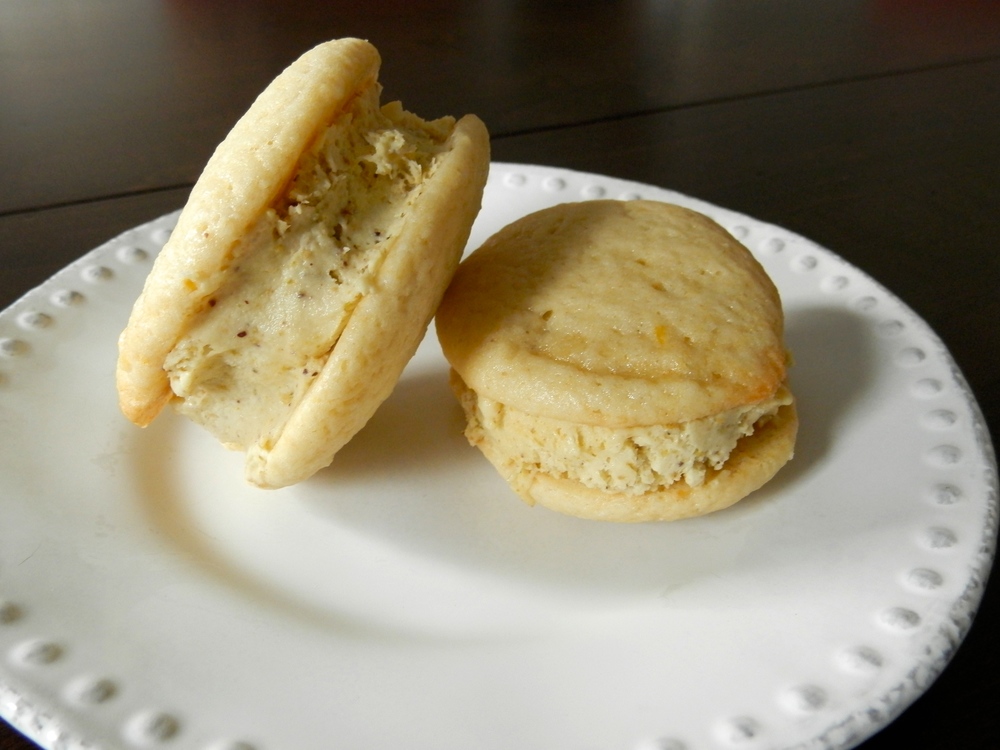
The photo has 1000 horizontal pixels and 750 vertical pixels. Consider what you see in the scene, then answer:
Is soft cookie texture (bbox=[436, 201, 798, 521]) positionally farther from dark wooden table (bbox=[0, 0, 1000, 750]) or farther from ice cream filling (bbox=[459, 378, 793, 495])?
dark wooden table (bbox=[0, 0, 1000, 750])

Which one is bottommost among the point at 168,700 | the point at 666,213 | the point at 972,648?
the point at 972,648

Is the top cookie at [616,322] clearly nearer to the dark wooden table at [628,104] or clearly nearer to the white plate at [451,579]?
the white plate at [451,579]

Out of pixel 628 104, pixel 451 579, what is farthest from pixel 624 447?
pixel 628 104

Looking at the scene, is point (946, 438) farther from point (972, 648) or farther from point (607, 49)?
point (607, 49)

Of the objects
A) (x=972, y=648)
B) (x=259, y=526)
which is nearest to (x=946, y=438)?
(x=972, y=648)

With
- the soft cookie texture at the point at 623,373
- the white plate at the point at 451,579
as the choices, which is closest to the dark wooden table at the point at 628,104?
the white plate at the point at 451,579

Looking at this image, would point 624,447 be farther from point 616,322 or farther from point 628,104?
point 628,104
